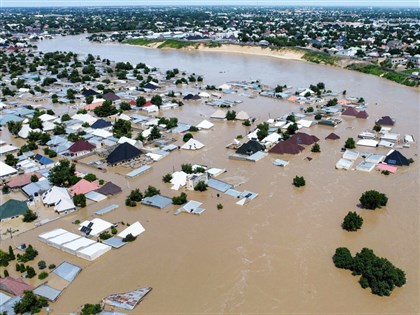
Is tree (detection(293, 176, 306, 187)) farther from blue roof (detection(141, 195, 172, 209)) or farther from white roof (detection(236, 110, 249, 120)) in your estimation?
white roof (detection(236, 110, 249, 120))

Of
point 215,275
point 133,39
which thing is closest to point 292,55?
point 133,39

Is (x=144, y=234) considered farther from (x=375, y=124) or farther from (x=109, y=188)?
(x=375, y=124)

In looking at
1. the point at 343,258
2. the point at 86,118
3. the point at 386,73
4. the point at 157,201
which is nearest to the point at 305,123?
the point at 157,201

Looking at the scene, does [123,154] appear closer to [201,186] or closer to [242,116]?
[201,186]

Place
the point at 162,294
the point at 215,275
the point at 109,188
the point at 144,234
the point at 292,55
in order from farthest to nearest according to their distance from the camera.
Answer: the point at 292,55 < the point at 109,188 < the point at 144,234 < the point at 215,275 < the point at 162,294

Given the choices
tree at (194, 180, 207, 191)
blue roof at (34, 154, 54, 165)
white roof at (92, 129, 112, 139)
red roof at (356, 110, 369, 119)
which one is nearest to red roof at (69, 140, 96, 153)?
blue roof at (34, 154, 54, 165)

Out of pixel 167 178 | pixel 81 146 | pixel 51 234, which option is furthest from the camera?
pixel 81 146
